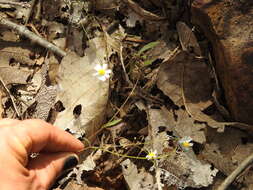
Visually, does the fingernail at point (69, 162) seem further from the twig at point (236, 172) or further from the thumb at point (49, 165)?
the twig at point (236, 172)

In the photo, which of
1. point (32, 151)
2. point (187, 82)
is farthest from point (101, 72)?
point (32, 151)

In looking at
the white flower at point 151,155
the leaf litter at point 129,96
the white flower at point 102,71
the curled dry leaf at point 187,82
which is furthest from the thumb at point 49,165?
the curled dry leaf at point 187,82

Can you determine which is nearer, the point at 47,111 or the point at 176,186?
the point at 176,186

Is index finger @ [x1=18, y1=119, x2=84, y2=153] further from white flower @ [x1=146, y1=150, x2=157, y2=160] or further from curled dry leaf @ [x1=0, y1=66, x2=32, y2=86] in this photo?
curled dry leaf @ [x1=0, y1=66, x2=32, y2=86]

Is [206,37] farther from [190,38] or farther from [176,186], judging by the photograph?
[176,186]

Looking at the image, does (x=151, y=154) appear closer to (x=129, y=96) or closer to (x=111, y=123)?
(x=111, y=123)

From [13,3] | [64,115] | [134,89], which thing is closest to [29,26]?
[13,3]
